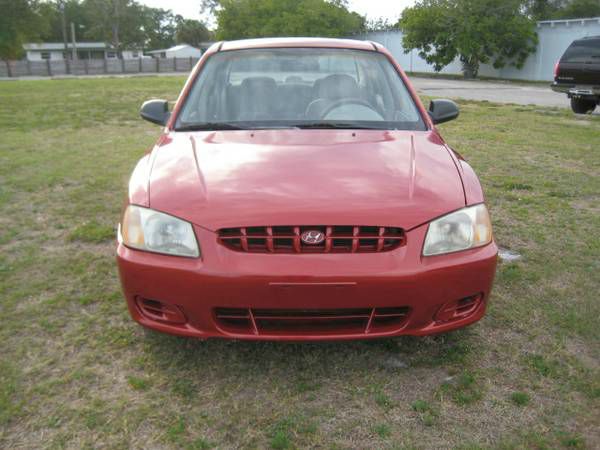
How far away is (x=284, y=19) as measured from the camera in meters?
45.1

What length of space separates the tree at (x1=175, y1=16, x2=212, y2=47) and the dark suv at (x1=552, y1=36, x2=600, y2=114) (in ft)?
285

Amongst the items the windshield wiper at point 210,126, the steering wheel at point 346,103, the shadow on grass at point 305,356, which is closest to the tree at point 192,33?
the steering wheel at point 346,103

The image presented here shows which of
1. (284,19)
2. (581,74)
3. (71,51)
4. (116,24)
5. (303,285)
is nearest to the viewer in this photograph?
(303,285)

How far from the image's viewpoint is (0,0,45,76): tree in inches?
1889

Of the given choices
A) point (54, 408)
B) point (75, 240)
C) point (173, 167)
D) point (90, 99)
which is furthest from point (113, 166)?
point (90, 99)

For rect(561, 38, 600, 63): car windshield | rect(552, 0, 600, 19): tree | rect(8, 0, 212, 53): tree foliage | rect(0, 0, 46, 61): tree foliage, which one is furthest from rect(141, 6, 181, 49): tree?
rect(561, 38, 600, 63): car windshield

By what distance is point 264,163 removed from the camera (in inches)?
100

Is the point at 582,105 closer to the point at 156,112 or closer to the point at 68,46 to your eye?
the point at 156,112

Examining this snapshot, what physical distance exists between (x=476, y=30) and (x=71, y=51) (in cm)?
6733

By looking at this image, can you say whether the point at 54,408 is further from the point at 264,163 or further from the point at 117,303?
the point at 264,163

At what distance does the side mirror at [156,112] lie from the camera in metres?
3.53

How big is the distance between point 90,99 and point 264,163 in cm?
1373

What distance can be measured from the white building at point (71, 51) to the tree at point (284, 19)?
1299 inches

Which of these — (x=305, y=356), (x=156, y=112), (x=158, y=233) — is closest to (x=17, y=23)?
(x=156, y=112)
